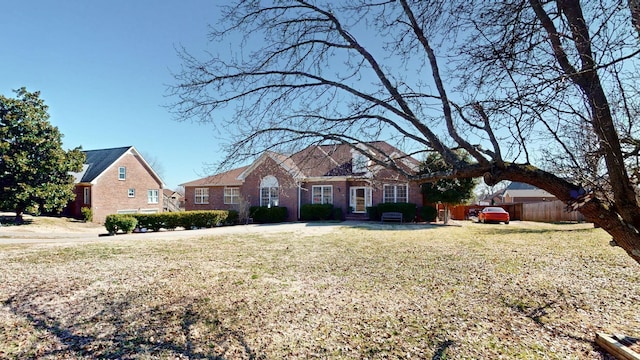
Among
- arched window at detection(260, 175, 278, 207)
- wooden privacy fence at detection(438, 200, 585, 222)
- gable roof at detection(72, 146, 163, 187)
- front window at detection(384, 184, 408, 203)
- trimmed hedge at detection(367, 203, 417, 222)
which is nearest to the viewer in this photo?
trimmed hedge at detection(367, 203, 417, 222)

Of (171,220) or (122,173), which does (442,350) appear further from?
(122,173)

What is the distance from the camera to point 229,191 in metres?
26.3

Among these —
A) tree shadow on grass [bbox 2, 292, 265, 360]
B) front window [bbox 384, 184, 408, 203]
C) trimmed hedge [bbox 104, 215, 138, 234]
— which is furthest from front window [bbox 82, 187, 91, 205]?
tree shadow on grass [bbox 2, 292, 265, 360]

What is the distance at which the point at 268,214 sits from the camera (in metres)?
23.0

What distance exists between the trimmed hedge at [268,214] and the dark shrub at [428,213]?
385 inches

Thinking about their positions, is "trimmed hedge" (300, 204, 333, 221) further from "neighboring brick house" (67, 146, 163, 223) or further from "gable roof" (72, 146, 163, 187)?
"gable roof" (72, 146, 163, 187)

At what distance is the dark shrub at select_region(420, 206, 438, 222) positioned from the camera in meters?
21.3

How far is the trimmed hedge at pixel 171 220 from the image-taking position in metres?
17.1

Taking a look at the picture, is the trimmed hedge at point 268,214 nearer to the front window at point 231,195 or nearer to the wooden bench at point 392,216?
the front window at point 231,195

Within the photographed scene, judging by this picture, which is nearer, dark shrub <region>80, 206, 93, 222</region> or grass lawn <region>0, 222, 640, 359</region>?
grass lawn <region>0, 222, 640, 359</region>

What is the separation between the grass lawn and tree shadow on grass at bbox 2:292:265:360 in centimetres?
3

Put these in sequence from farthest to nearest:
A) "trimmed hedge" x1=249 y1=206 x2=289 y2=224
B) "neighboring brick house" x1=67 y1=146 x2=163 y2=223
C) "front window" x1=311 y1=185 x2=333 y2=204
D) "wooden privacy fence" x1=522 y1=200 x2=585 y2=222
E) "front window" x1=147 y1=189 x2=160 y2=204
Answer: "front window" x1=147 y1=189 x2=160 y2=204
"neighboring brick house" x1=67 y1=146 x2=163 y2=223
"front window" x1=311 y1=185 x2=333 y2=204
"wooden privacy fence" x1=522 y1=200 x2=585 y2=222
"trimmed hedge" x1=249 y1=206 x2=289 y2=224

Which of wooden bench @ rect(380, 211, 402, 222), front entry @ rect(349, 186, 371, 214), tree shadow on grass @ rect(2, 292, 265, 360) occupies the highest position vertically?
front entry @ rect(349, 186, 371, 214)

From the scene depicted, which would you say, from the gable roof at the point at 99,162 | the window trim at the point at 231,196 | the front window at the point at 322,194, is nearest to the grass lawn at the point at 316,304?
the front window at the point at 322,194
